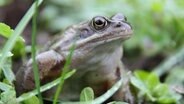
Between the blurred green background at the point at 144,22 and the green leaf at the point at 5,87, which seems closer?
Result: the green leaf at the point at 5,87

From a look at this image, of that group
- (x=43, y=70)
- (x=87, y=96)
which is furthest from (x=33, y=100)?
(x=43, y=70)

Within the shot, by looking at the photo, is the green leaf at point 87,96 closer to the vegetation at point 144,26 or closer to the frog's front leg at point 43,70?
the frog's front leg at point 43,70

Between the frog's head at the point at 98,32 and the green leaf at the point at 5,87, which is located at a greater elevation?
the frog's head at the point at 98,32

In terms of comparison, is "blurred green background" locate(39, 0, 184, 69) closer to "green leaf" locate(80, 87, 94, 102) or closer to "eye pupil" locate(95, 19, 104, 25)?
"eye pupil" locate(95, 19, 104, 25)

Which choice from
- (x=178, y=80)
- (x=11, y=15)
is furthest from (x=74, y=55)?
(x=11, y=15)

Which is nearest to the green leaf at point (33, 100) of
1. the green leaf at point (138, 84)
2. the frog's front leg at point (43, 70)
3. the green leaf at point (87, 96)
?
the green leaf at point (87, 96)

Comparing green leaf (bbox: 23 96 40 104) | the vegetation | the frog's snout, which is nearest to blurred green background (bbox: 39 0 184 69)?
the vegetation

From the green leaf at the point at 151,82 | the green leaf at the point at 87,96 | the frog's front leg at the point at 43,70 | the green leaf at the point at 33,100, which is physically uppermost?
the green leaf at the point at 151,82
